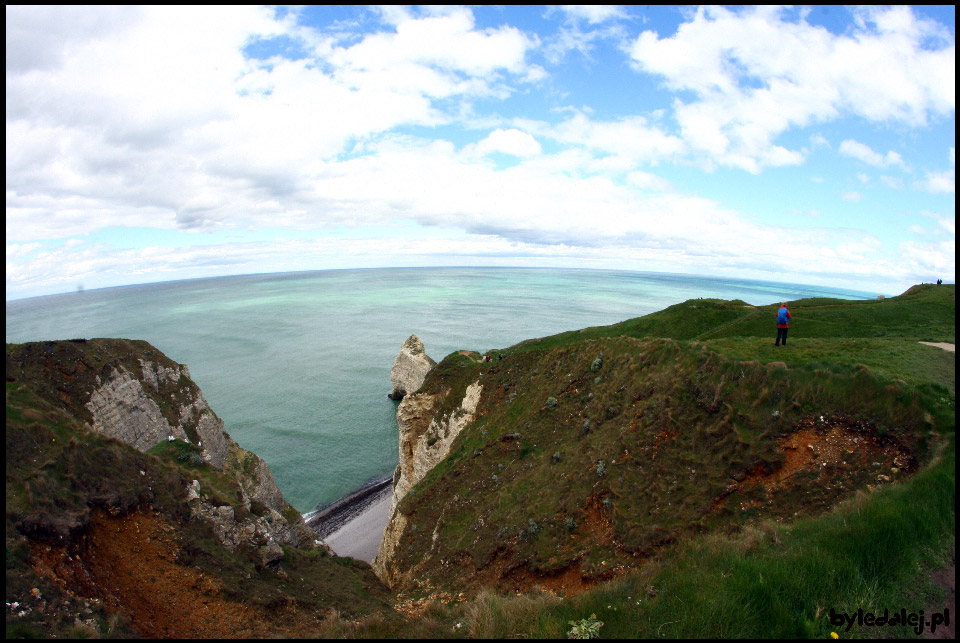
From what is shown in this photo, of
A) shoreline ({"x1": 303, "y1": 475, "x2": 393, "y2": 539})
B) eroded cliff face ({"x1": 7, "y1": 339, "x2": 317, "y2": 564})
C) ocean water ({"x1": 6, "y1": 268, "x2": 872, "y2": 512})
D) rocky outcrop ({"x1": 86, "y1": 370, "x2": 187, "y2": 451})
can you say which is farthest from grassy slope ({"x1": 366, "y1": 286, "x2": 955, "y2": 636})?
ocean water ({"x1": 6, "y1": 268, "x2": 872, "y2": 512})

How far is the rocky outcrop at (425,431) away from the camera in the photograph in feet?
101

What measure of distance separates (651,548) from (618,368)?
9.94 meters

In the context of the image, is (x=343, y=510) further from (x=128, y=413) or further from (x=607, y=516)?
(x=607, y=516)

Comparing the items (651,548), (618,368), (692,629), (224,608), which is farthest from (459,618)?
(618,368)

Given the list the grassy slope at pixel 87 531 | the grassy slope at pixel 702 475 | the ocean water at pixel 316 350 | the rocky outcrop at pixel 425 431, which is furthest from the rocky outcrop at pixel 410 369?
the grassy slope at pixel 87 531

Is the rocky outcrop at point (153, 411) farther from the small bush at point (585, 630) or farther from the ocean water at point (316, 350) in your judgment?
the small bush at point (585, 630)

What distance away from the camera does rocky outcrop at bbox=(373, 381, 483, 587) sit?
101ft

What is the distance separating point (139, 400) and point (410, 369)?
3425 centimetres

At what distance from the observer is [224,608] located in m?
13.7

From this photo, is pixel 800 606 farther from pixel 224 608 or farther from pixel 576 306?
pixel 576 306

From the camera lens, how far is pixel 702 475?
15.5 meters

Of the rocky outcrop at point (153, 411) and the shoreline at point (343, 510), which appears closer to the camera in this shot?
the rocky outcrop at point (153, 411)

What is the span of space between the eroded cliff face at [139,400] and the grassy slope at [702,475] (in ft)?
43.6

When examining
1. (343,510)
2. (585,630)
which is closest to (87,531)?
(585,630)
